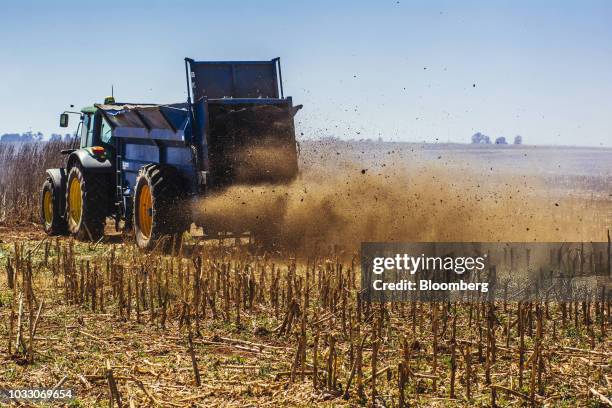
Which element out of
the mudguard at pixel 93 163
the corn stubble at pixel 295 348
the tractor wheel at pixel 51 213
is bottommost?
the corn stubble at pixel 295 348

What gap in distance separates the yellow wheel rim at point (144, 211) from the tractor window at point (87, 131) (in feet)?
9.29

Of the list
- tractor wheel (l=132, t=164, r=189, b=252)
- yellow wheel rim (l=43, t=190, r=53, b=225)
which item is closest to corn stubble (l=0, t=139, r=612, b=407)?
tractor wheel (l=132, t=164, r=189, b=252)

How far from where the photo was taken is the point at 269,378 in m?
5.88

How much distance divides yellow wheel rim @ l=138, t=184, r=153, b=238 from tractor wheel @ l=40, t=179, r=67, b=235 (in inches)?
133

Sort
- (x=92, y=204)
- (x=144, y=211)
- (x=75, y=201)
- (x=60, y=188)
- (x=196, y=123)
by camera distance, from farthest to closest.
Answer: (x=60, y=188) → (x=75, y=201) → (x=92, y=204) → (x=144, y=211) → (x=196, y=123)

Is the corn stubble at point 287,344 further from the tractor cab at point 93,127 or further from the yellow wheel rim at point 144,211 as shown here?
the tractor cab at point 93,127

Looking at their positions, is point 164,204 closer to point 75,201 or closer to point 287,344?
point 75,201

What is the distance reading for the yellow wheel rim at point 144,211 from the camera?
502 inches
